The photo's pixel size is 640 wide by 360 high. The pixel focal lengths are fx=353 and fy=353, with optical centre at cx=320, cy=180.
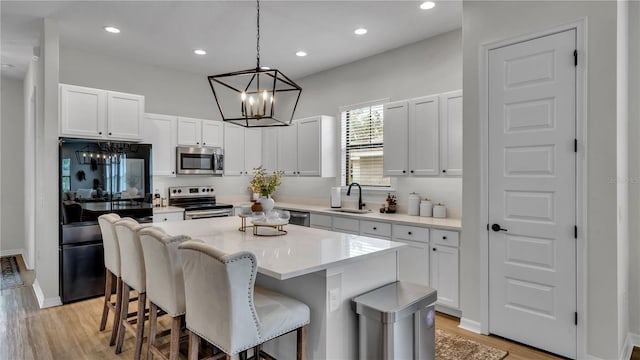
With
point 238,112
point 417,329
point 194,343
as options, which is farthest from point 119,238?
point 238,112

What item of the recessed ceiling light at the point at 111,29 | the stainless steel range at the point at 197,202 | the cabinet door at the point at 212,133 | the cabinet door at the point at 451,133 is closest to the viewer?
the cabinet door at the point at 451,133

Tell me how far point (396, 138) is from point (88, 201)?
11.9 feet

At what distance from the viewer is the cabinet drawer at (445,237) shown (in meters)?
3.35

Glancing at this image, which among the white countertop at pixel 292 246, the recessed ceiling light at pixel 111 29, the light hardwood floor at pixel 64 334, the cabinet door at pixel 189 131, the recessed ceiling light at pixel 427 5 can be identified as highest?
the recessed ceiling light at pixel 111 29

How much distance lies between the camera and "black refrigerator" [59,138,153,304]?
3.87m

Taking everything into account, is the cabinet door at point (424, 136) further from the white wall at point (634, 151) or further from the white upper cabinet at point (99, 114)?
the white upper cabinet at point (99, 114)

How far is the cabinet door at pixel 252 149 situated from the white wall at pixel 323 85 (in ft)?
0.99

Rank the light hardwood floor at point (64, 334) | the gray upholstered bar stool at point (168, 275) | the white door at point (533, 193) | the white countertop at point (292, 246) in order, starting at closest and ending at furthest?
the white countertop at point (292, 246), the gray upholstered bar stool at point (168, 275), the white door at point (533, 193), the light hardwood floor at point (64, 334)

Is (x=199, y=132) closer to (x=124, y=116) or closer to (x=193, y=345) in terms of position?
(x=124, y=116)

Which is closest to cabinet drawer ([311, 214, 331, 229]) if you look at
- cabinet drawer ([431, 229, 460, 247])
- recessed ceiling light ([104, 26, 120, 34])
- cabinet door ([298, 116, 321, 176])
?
cabinet door ([298, 116, 321, 176])

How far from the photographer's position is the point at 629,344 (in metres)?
2.85

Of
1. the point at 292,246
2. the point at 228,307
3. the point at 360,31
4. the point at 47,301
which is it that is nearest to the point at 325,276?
the point at 292,246

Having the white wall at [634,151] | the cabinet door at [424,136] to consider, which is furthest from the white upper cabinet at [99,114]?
the white wall at [634,151]

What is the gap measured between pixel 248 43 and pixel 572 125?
Answer: 3.57m
